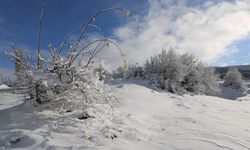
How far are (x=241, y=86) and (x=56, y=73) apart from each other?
1175 inches

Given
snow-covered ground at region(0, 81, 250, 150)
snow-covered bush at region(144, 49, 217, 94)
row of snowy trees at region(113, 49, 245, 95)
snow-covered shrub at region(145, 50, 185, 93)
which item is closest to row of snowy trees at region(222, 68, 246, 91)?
row of snowy trees at region(113, 49, 245, 95)

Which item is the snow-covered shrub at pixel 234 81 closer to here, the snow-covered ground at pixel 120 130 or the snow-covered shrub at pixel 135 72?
the snow-covered shrub at pixel 135 72

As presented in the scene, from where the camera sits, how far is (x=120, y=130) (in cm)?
482

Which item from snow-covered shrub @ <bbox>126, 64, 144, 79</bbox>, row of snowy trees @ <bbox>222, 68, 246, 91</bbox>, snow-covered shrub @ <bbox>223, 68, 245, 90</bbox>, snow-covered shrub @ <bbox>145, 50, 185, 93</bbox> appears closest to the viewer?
snow-covered shrub @ <bbox>145, 50, 185, 93</bbox>

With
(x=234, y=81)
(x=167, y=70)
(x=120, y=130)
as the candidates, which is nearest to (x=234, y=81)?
(x=234, y=81)

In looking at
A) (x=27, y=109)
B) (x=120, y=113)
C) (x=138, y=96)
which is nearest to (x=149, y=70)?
(x=138, y=96)

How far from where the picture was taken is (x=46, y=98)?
5.44 m

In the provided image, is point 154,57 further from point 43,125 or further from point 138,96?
point 43,125

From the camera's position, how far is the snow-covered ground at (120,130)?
4.21m

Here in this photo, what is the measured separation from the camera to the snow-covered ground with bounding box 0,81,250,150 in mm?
4207

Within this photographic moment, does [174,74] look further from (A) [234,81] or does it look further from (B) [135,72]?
(A) [234,81]

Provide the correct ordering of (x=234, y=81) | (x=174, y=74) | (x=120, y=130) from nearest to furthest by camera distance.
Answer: (x=120, y=130) < (x=174, y=74) < (x=234, y=81)

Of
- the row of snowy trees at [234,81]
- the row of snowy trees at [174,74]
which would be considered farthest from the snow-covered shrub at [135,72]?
the row of snowy trees at [234,81]

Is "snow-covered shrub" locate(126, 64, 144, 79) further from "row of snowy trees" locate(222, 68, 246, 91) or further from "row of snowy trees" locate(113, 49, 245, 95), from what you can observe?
"row of snowy trees" locate(222, 68, 246, 91)
